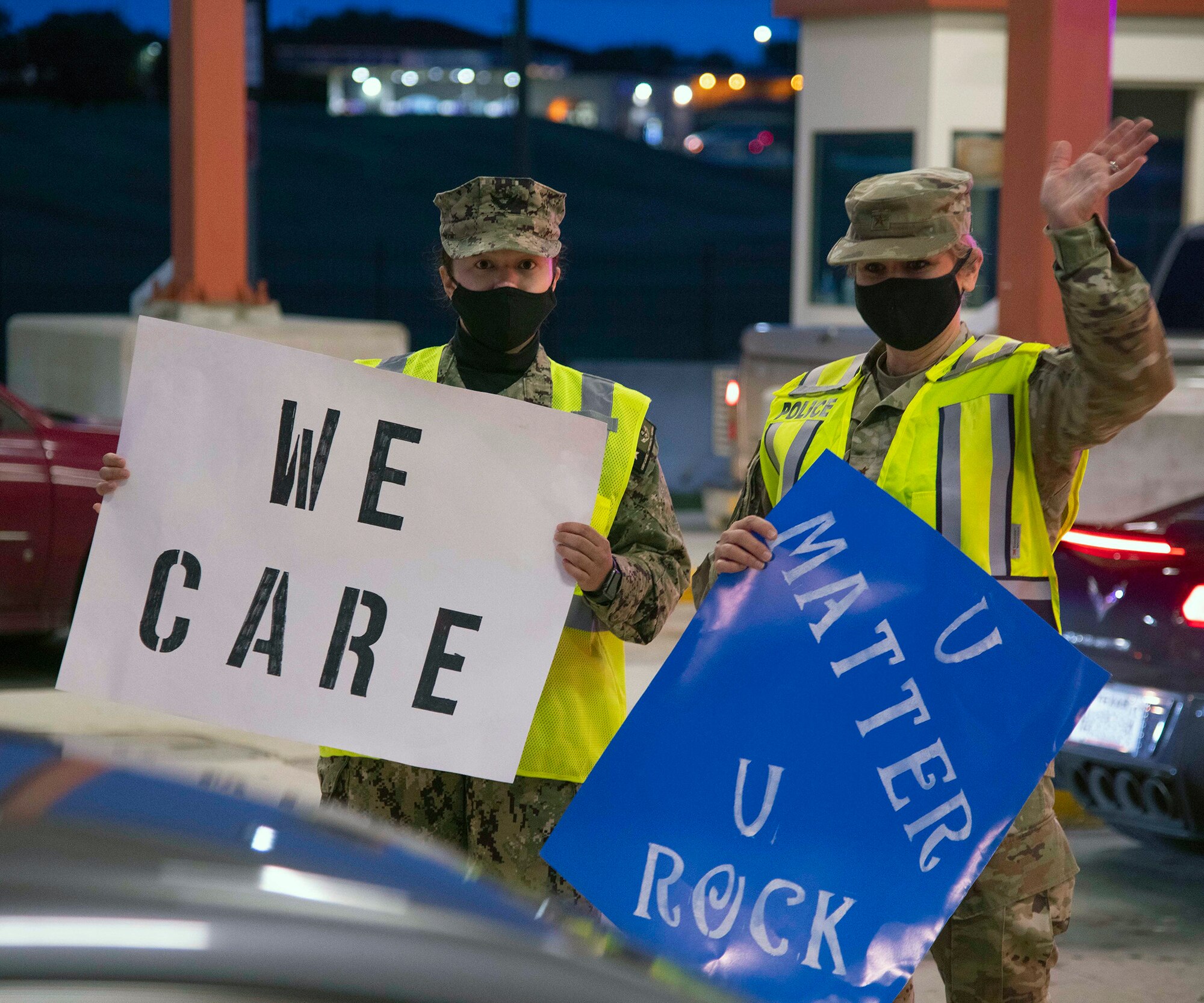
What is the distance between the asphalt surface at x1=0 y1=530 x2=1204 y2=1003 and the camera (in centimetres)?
488

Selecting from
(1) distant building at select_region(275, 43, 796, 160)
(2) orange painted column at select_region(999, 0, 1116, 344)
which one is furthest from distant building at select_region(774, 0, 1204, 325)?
(1) distant building at select_region(275, 43, 796, 160)

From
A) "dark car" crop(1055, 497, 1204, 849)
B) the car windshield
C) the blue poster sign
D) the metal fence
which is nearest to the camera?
the blue poster sign

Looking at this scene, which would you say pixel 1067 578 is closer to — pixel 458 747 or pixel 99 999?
pixel 458 747

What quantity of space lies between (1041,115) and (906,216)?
295 inches

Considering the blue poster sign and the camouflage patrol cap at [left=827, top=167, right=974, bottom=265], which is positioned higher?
the camouflage patrol cap at [left=827, top=167, right=974, bottom=265]

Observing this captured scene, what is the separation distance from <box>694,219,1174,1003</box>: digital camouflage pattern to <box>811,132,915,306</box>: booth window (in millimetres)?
11265

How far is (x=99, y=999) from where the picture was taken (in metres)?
1.38

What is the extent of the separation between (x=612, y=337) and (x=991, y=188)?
15.6 m

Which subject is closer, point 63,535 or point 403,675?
point 403,675

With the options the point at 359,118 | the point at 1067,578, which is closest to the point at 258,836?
the point at 1067,578

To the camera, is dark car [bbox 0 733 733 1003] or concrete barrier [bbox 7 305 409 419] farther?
concrete barrier [bbox 7 305 409 419]

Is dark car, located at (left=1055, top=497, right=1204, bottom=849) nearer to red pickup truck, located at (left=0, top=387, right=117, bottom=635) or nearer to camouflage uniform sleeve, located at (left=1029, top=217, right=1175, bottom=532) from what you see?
camouflage uniform sleeve, located at (left=1029, top=217, right=1175, bottom=532)

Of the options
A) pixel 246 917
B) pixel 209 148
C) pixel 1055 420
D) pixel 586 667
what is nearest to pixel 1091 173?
pixel 1055 420

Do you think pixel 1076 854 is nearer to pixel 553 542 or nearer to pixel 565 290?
pixel 553 542
